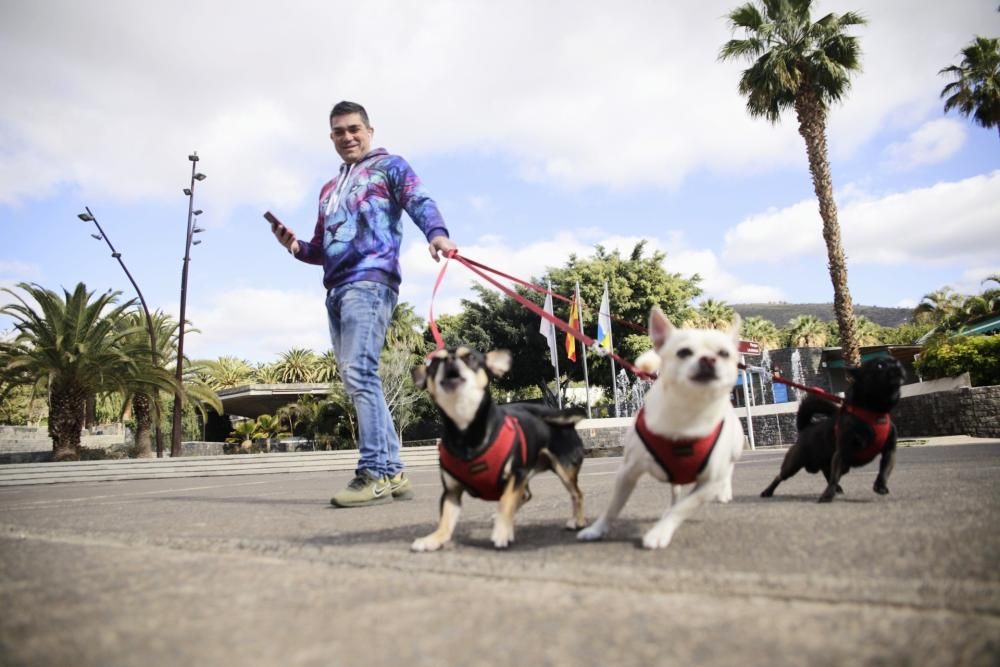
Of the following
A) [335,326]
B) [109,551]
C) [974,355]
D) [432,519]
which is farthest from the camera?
[974,355]

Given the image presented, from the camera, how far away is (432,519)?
3.65 meters

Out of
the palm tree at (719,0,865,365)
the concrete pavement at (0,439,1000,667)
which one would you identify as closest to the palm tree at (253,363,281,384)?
the palm tree at (719,0,865,365)

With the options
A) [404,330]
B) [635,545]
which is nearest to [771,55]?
[635,545]

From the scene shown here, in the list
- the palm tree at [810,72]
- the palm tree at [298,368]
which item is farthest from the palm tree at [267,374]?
the palm tree at [810,72]

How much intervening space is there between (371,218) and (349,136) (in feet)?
2.66

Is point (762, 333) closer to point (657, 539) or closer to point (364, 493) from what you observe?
point (364, 493)

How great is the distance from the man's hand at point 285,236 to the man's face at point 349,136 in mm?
756

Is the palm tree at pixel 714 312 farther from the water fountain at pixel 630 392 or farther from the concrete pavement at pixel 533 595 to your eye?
the concrete pavement at pixel 533 595

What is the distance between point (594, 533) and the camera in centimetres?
266

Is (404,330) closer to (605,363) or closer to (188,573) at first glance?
(605,363)

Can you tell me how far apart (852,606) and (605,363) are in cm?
3637

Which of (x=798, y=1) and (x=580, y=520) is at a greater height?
(x=798, y=1)

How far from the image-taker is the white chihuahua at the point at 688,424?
7.99 ft

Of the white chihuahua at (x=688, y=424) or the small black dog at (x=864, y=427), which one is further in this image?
the small black dog at (x=864, y=427)
